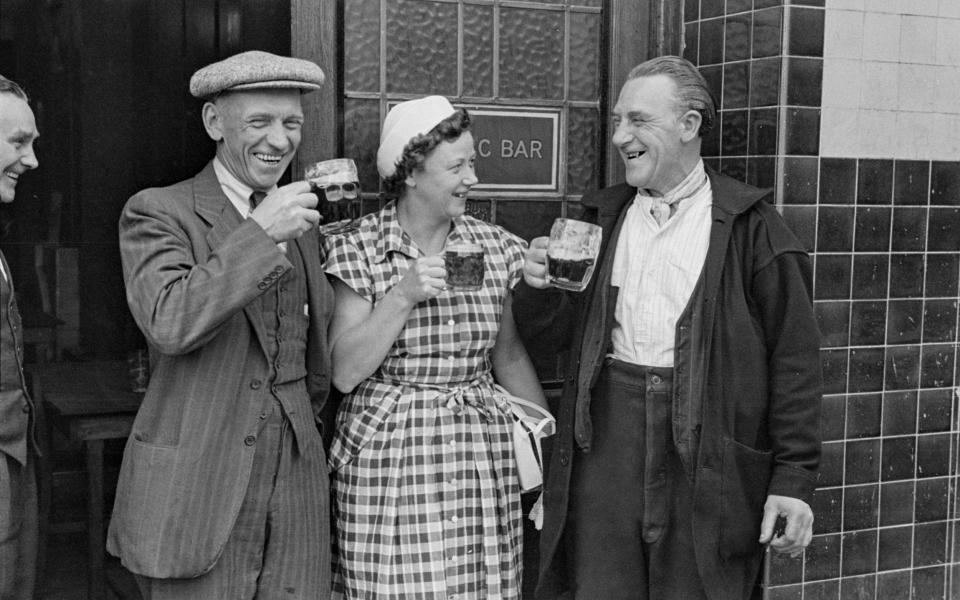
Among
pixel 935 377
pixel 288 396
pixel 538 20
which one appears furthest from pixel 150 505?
pixel 935 377

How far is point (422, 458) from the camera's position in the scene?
325 cm

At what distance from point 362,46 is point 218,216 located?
1089 mm

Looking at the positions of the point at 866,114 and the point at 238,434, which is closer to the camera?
the point at 238,434

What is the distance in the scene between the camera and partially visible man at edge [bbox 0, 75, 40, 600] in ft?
8.77

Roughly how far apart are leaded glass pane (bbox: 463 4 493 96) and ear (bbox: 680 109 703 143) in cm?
92

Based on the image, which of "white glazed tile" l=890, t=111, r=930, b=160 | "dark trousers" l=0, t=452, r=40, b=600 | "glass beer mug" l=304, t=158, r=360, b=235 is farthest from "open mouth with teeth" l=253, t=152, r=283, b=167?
"white glazed tile" l=890, t=111, r=930, b=160

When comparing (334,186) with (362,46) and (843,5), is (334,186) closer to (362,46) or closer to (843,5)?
(362,46)

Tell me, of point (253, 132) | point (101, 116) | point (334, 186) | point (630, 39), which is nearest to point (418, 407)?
point (334, 186)

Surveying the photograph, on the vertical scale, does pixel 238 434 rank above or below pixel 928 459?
above

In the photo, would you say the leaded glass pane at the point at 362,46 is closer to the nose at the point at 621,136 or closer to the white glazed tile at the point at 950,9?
the nose at the point at 621,136

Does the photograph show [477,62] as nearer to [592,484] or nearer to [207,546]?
[592,484]

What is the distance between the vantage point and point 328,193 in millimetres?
3045

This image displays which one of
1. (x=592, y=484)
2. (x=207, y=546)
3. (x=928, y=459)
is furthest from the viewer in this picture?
(x=928, y=459)

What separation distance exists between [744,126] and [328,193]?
5.23 feet
